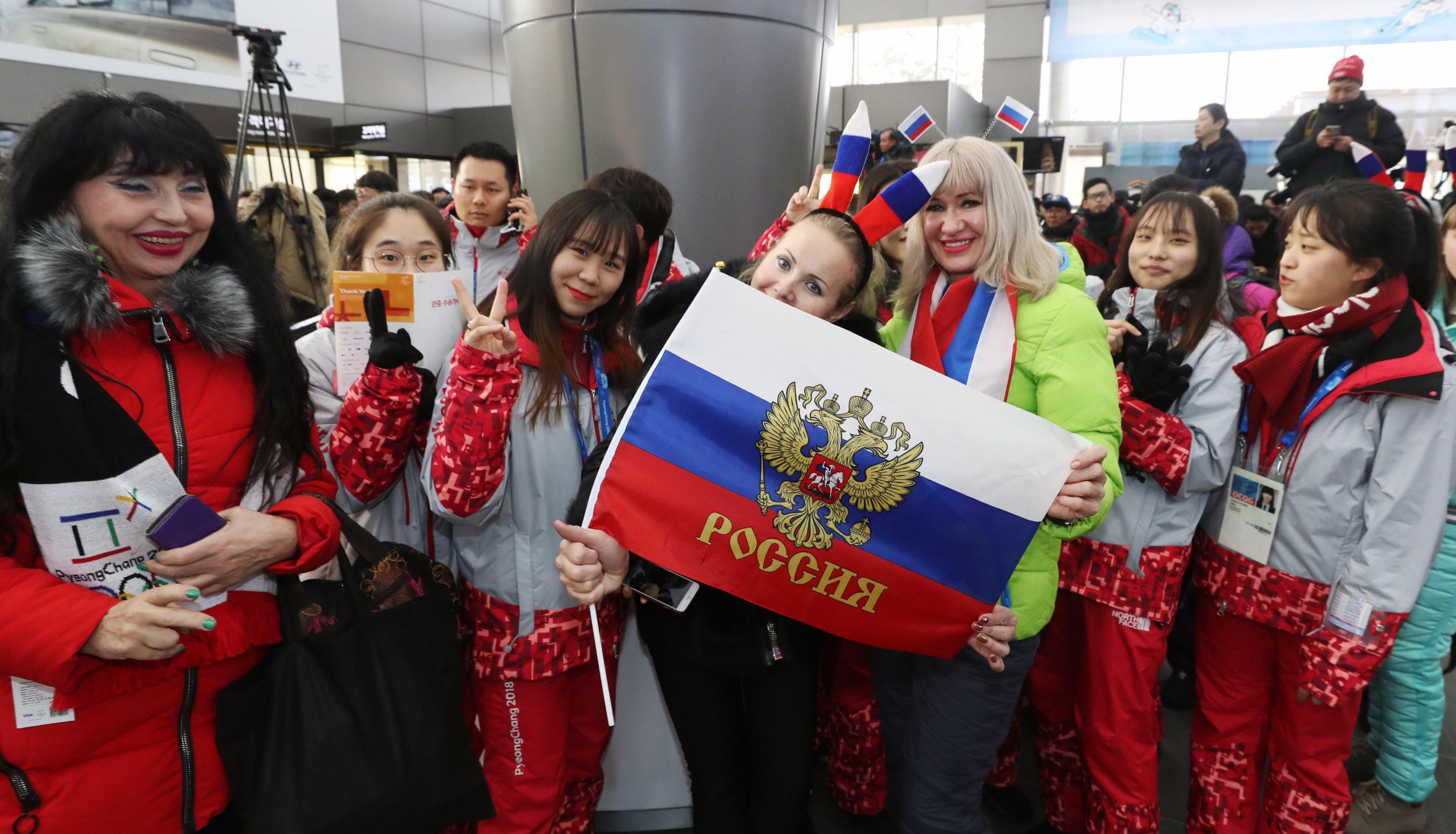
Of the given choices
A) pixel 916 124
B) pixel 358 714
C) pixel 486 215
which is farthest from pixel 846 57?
pixel 358 714

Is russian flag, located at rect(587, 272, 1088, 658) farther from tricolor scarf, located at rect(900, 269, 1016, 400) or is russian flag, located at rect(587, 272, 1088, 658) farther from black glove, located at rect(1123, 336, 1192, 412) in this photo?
black glove, located at rect(1123, 336, 1192, 412)

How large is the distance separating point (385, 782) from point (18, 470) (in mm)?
789

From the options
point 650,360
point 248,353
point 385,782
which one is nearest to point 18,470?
point 248,353

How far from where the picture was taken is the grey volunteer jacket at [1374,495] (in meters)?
1.94

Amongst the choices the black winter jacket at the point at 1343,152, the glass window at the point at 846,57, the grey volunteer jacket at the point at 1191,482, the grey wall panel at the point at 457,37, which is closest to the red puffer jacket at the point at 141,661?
the grey volunteer jacket at the point at 1191,482

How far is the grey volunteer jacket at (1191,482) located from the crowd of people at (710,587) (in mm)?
10

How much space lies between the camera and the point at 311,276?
505cm

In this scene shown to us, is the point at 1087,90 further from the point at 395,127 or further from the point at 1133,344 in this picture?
the point at 1133,344

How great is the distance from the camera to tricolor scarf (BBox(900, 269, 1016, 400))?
5.81ft

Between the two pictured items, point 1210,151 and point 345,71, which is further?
point 345,71

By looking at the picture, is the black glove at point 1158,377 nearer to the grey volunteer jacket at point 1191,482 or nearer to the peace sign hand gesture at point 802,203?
the grey volunteer jacket at point 1191,482

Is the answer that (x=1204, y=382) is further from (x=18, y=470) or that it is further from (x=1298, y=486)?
(x=18, y=470)

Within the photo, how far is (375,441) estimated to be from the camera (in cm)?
174

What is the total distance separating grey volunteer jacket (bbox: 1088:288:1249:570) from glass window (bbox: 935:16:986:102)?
1439 cm
